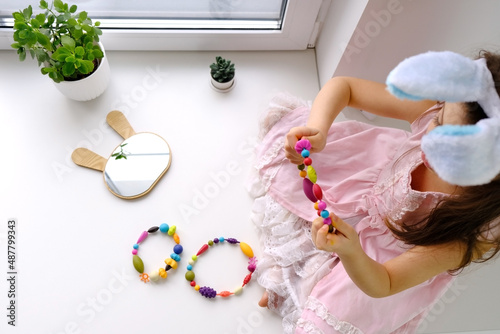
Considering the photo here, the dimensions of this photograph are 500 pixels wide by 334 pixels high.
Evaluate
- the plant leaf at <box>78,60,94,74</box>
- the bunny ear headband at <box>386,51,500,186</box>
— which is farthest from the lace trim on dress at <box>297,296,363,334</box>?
the plant leaf at <box>78,60,94,74</box>

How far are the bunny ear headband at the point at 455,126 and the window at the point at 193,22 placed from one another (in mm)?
740

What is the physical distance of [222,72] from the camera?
3.99 feet

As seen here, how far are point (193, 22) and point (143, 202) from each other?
537 millimetres

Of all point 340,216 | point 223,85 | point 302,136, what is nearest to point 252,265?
point 340,216

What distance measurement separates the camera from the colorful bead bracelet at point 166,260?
105 cm

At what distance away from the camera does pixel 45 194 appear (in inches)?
44.6

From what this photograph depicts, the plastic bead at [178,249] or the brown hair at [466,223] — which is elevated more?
the brown hair at [466,223]

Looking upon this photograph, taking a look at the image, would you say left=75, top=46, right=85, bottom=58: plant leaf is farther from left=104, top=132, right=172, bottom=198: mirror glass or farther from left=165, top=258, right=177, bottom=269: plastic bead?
left=165, top=258, right=177, bottom=269: plastic bead

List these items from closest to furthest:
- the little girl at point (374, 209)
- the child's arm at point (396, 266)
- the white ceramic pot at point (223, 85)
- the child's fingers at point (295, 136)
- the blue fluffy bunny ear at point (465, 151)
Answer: the blue fluffy bunny ear at point (465, 151), the little girl at point (374, 209), the child's arm at point (396, 266), the child's fingers at point (295, 136), the white ceramic pot at point (223, 85)

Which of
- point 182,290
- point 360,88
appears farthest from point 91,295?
point 360,88

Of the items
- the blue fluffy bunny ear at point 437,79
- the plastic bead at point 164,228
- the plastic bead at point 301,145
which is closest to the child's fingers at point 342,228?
the plastic bead at point 301,145

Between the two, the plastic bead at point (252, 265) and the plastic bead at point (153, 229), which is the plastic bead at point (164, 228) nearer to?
the plastic bead at point (153, 229)

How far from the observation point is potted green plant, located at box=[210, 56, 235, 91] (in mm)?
1217

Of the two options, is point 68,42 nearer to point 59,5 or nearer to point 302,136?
point 59,5
